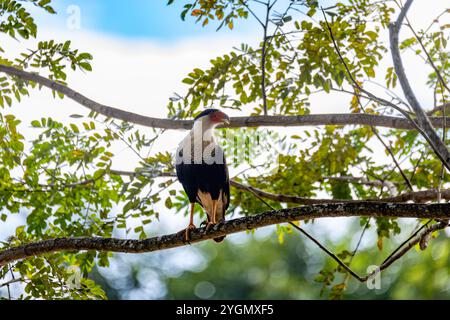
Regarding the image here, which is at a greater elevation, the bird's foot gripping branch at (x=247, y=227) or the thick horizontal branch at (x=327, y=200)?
the thick horizontal branch at (x=327, y=200)

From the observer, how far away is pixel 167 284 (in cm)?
3641

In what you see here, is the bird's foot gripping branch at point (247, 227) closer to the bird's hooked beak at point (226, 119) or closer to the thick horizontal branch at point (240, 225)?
the thick horizontal branch at point (240, 225)

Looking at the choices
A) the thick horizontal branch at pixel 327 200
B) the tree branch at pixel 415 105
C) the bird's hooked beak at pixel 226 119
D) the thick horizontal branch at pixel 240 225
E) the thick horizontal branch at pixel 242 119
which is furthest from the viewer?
the bird's hooked beak at pixel 226 119

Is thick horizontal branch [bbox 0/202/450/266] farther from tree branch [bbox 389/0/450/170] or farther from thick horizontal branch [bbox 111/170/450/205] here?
thick horizontal branch [bbox 111/170/450/205]

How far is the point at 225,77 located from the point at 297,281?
3229 cm

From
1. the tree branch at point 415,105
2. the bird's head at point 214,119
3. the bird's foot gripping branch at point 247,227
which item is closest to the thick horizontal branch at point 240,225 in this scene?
the bird's foot gripping branch at point 247,227

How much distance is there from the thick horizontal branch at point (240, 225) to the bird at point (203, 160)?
2.80 ft

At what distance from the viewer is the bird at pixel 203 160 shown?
5.80 m

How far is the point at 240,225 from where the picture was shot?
4555 millimetres

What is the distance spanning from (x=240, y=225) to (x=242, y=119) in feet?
4.79

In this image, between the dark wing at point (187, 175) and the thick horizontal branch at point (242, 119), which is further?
the dark wing at point (187, 175)

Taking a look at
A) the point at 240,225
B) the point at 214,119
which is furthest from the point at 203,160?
the point at 240,225

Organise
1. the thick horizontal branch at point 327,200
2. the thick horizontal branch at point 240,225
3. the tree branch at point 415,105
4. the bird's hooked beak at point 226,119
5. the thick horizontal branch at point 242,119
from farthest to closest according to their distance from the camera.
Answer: the bird's hooked beak at point 226,119 → the thick horizontal branch at point 327,200 → the thick horizontal branch at point 242,119 → the tree branch at point 415,105 → the thick horizontal branch at point 240,225

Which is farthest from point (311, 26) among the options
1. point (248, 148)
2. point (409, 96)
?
point (409, 96)
